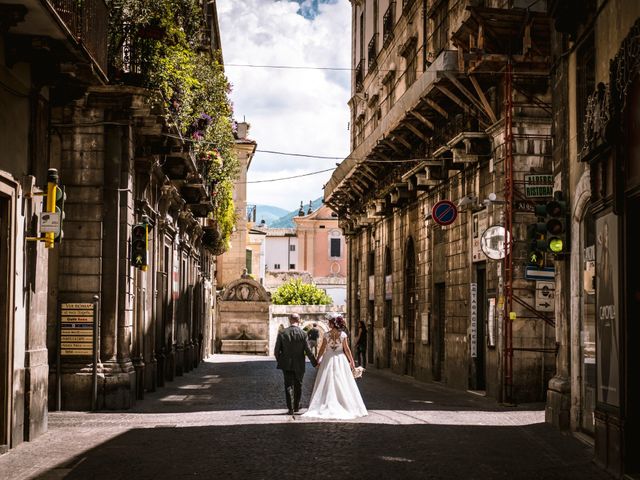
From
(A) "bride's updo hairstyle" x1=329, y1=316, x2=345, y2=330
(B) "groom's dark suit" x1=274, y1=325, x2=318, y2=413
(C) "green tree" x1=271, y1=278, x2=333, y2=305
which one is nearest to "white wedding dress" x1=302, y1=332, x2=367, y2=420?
(A) "bride's updo hairstyle" x1=329, y1=316, x2=345, y2=330

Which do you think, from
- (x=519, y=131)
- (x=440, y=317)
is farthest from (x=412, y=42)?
(x=519, y=131)

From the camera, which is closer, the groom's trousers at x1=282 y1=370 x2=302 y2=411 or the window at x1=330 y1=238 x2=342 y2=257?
the groom's trousers at x1=282 y1=370 x2=302 y2=411

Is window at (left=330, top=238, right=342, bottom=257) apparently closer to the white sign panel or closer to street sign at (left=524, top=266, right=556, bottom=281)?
the white sign panel

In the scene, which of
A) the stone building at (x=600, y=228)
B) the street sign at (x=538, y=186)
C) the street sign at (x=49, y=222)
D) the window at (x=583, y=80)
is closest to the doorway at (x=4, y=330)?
the street sign at (x=49, y=222)

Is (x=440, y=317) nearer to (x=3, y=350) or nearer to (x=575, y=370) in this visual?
(x=575, y=370)

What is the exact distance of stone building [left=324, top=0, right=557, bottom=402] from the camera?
20.6m

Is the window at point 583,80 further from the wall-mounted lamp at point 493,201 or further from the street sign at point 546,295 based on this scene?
the wall-mounted lamp at point 493,201

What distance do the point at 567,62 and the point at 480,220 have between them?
8.11m

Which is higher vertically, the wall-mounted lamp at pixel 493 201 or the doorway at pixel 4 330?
the wall-mounted lamp at pixel 493 201

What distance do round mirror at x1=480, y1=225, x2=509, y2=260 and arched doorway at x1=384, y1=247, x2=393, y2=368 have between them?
1480cm

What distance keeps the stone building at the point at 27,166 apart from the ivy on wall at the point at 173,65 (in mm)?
4350

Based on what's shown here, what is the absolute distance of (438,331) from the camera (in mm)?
27703

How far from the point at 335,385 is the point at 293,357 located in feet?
2.55

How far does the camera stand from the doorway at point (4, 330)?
12047 millimetres
